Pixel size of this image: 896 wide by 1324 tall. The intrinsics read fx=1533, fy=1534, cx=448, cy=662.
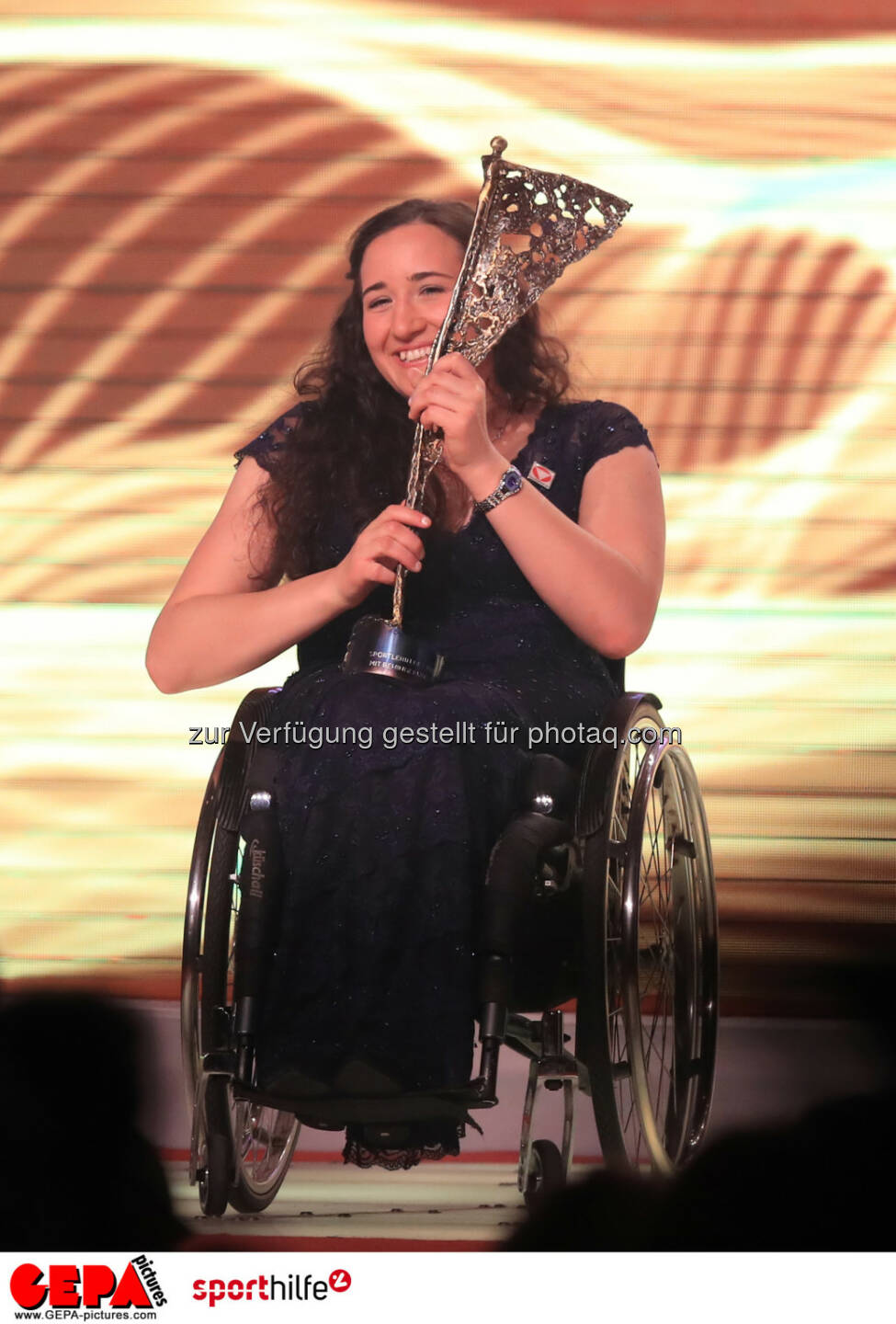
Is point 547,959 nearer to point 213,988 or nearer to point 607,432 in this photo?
point 213,988

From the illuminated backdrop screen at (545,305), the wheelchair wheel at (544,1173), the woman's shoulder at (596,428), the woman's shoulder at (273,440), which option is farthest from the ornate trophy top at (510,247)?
the wheelchair wheel at (544,1173)

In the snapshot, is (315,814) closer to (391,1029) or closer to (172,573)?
(391,1029)

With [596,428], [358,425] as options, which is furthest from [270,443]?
[596,428]

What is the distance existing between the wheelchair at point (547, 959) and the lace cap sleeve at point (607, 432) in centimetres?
32

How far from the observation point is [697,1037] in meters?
1.79

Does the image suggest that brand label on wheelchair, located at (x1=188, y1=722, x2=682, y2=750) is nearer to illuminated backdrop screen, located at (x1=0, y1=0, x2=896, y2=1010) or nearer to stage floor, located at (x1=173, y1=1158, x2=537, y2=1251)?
stage floor, located at (x1=173, y1=1158, x2=537, y2=1251)

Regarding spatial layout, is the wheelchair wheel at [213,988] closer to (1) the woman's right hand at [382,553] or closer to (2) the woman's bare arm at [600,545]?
(1) the woman's right hand at [382,553]

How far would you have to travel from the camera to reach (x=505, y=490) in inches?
65.6

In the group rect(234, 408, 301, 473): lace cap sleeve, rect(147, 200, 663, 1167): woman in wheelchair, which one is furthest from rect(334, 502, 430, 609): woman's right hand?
rect(234, 408, 301, 473): lace cap sleeve

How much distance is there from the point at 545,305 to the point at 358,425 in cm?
77

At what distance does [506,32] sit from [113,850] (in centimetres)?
156
